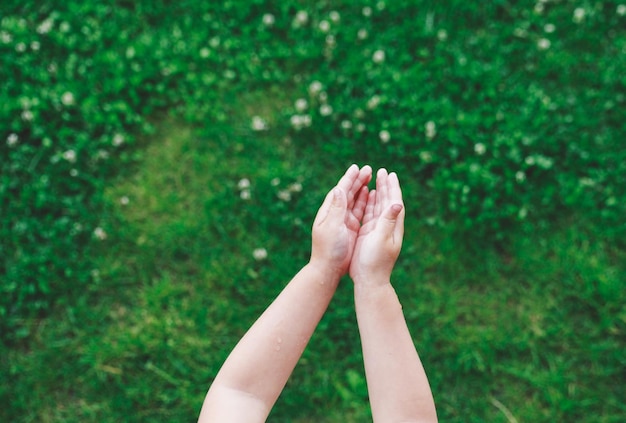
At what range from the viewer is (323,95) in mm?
3420

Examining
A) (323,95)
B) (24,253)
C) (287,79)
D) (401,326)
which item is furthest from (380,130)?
(24,253)

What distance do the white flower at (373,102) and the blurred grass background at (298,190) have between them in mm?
23

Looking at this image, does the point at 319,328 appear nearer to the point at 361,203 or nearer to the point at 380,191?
the point at 361,203

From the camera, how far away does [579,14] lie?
139 inches

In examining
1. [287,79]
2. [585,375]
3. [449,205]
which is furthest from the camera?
[287,79]

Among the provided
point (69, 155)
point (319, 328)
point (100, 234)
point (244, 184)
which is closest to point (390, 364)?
point (319, 328)

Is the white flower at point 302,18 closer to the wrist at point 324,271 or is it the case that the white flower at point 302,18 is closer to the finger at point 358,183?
the finger at point 358,183

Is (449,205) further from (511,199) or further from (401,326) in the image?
(401,326)

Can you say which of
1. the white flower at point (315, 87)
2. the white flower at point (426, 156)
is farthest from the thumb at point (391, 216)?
the white flower at point (315, 87)

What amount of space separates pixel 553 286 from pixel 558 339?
28 cm

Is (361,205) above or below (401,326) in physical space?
above

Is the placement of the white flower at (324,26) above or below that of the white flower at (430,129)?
above

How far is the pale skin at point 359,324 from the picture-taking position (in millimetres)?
2340

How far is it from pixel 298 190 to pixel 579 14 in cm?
199
